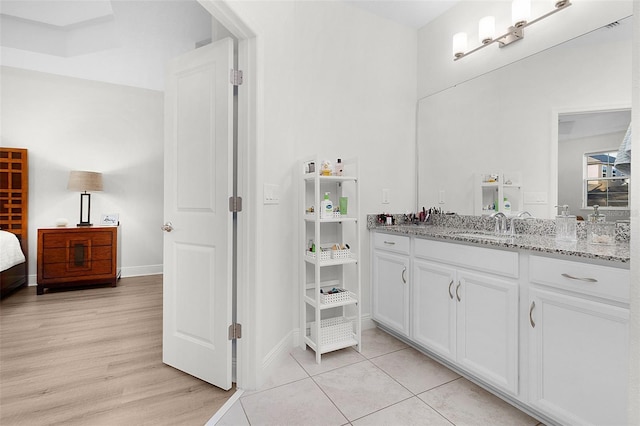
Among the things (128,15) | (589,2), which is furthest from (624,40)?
(128,15)

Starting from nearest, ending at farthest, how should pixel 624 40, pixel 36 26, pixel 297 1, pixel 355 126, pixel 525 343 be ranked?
pixel 525 343 → pixel 624 40 → pixel 297 1 → pixel 355 126 → pixel 36 26

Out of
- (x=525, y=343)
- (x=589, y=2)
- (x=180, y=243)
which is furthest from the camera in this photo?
(x=180, y=243)

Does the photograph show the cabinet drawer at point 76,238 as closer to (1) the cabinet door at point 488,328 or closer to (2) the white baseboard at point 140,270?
(2) the white baseboard at point 140,270

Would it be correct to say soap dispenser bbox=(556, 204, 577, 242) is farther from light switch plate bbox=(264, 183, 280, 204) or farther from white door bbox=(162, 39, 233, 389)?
white door bbox=(162, 39, 233, 389)

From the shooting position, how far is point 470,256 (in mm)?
1822

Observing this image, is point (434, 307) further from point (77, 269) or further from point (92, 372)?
point (77, 269)

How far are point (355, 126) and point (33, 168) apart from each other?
4.29 m

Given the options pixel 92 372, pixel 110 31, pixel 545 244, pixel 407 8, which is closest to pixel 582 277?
pixel 545 244

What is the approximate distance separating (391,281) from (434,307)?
1.44 ft

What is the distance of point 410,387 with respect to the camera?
183 centimetres

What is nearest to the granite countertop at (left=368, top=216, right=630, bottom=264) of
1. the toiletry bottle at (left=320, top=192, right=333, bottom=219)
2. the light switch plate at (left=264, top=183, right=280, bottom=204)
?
the toiletry bottle at (left=320, top=192, right=333, bottom=219)

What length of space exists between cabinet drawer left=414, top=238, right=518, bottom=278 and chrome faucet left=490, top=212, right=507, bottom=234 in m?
0.49

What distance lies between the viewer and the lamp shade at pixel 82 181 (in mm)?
4023

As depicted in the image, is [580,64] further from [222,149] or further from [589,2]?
[222,149]
